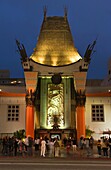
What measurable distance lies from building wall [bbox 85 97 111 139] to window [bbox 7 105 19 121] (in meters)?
8.71

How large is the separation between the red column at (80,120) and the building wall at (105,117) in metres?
2.39

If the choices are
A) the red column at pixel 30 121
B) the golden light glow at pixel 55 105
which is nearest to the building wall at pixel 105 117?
the golden light glow at pixel 55 105

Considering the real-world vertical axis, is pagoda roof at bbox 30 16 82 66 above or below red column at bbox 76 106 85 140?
above

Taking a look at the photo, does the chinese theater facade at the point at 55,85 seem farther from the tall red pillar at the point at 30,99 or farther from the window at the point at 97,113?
the window at the point at 97,113

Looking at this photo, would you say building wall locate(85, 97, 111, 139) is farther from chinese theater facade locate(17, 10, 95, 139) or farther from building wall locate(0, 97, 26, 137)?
building wall locate(0, 97, 26, 137)

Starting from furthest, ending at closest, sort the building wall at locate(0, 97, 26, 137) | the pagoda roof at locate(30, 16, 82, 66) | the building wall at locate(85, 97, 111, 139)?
the pagoda roof at locate(30, 16, 82, 66) < the building wall at locate(0, 97, 26, 137) < the building wall at locate(85, 97, 111, 139)

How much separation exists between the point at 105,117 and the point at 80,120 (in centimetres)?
389

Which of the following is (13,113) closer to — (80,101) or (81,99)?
(80,101)

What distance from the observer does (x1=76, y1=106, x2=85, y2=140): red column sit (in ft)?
106

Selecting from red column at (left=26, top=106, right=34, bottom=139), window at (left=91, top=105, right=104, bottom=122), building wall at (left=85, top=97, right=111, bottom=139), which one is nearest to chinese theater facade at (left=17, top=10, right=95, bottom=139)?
red column at (left=26, top=106, right=34, bottom=139)

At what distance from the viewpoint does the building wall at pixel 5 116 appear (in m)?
34.6

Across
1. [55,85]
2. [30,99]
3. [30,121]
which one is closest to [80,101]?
[55,85]

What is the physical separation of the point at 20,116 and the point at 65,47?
1054 centimetres

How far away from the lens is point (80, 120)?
32469mm
